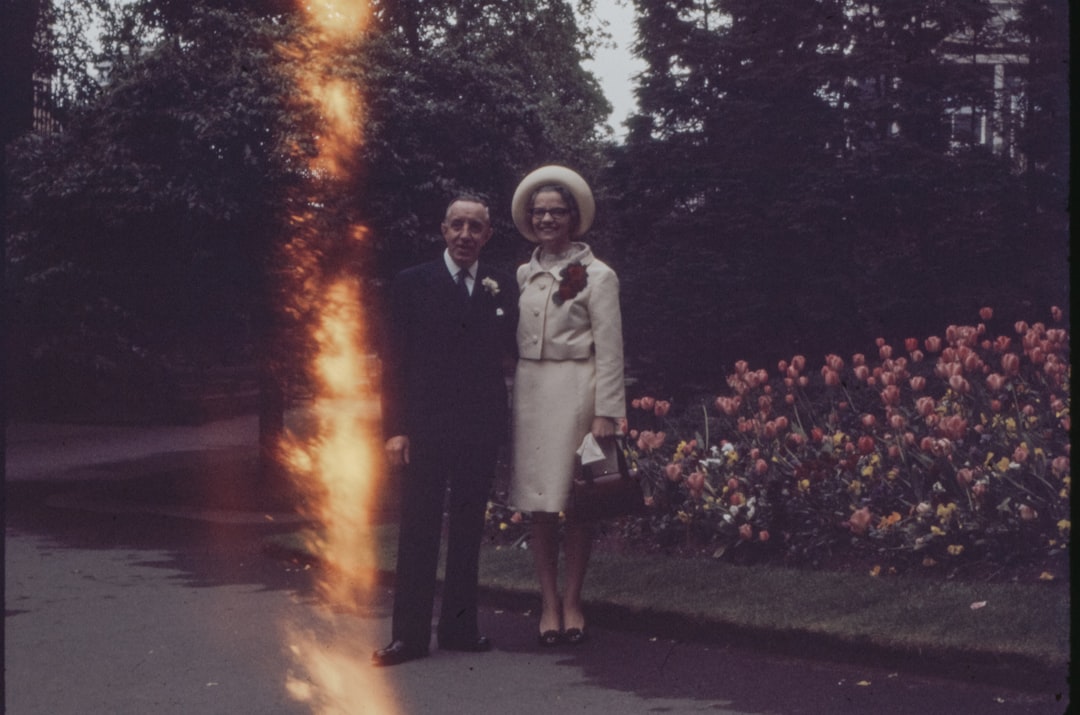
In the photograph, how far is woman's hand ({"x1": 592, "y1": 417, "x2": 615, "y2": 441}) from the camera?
6219mm

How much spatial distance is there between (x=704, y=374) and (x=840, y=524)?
1068cm

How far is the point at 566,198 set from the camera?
6422 millimetres

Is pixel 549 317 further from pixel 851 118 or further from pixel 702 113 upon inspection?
pixel 702 113

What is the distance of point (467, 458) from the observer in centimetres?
641

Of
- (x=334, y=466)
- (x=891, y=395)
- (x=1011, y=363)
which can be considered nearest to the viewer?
(x=1011, y=363)

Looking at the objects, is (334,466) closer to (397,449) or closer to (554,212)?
(397,449)

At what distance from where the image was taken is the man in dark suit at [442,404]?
6.33 meters

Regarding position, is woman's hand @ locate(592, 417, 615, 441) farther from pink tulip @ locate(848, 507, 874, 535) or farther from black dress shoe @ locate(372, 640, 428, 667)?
pink tulip @ locate(848, 507, 874, 535)

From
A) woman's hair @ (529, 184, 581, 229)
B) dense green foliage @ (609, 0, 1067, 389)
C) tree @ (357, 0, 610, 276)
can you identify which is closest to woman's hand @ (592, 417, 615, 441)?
woman's hair @ (529, 184, 581, 229)

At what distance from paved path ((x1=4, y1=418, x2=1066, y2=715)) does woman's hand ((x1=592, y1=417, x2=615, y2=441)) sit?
0.99 meters

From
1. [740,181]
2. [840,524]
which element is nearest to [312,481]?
[740,181]

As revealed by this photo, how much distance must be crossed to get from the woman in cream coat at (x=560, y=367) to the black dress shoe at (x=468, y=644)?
28 cm

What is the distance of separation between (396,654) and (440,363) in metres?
1.30

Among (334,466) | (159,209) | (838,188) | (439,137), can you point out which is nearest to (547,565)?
(159,209)
